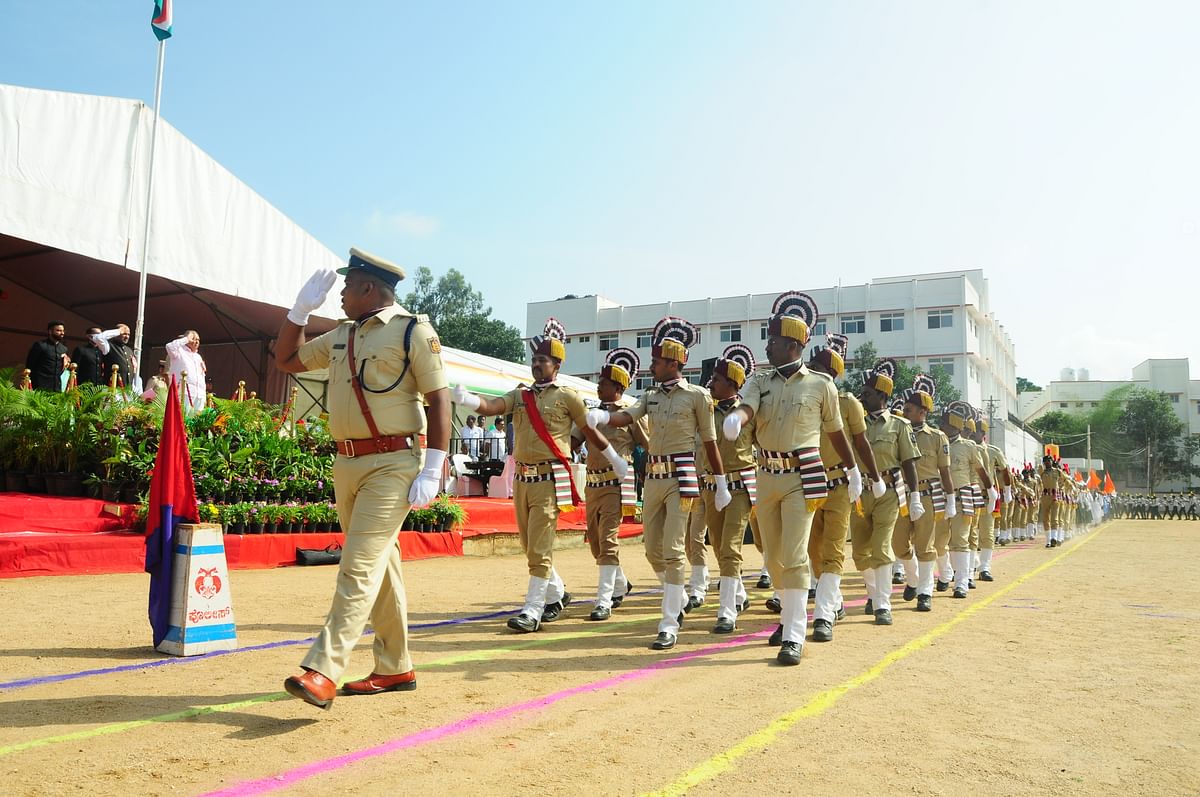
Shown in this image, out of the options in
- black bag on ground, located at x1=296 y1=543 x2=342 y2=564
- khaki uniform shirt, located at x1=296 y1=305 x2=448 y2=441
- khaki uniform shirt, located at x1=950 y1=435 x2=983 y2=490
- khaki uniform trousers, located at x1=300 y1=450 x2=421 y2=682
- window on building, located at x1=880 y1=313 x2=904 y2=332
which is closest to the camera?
khaki uniform trousers, located at x1=300 y1=450 x2=421 y2=682

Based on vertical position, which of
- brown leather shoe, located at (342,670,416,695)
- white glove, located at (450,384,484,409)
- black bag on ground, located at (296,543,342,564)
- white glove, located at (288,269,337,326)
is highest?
white glove, located at (288,269,337,326)

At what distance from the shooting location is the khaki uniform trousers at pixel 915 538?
9.91 m

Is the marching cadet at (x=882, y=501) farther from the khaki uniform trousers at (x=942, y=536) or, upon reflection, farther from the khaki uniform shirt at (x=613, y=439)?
the khaki uniform shirt at (x=613, y=439)

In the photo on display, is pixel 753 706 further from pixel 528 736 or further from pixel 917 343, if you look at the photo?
pixel 917 343

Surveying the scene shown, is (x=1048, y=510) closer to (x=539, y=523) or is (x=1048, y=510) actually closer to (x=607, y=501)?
(x=607, y=501)

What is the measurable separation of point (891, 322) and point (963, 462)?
5429 centimetres

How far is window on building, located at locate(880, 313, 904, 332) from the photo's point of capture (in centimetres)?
6353

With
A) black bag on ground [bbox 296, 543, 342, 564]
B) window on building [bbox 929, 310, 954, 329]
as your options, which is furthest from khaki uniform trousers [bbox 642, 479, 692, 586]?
window on building [bbox 929, 310, 954, 329]

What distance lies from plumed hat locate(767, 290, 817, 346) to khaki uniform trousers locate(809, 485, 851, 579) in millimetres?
1401

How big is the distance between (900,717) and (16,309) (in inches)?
893

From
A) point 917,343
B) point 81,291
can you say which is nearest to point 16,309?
point 81,291

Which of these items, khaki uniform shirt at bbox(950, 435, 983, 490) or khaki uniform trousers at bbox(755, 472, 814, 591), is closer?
khaki uniform trousers at bbox(755, 472, 814, 591)

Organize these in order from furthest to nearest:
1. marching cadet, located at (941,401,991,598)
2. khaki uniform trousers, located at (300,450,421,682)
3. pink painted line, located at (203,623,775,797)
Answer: marching cadet, located at (941,401,991,598) → khaki uniform trousers, located at (300,450,421,682) → pink painted line, located at (203,623,775,797)

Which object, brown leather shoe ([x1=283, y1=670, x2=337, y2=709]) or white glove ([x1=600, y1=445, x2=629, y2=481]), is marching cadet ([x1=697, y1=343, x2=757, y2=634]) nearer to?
white glove ([x1=600, y1=445, x2=629, y2=481])
